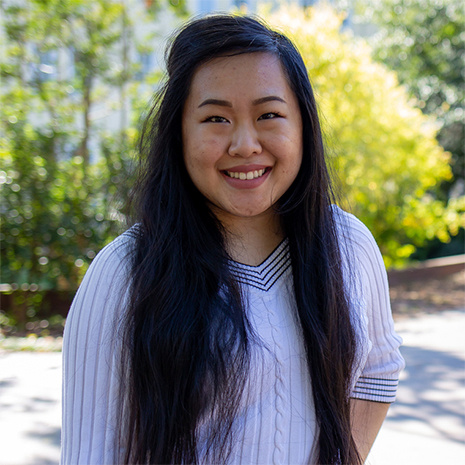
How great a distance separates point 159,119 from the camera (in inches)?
58.3

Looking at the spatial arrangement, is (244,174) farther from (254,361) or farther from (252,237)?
(254,361)

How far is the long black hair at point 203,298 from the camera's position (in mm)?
1241

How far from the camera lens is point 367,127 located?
816cm

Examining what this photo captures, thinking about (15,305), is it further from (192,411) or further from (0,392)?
(192,411)

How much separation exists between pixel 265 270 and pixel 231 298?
16cm

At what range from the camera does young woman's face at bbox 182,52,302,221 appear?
1.33 m

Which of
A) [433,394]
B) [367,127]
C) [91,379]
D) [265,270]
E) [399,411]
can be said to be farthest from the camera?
[367,127]

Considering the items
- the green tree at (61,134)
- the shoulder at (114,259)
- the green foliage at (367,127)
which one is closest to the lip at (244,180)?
the shoulder at (114,259)

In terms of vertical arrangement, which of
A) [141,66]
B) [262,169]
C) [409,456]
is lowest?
[409,456]

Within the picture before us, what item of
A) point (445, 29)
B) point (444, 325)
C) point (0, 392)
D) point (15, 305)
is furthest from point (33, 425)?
point (445, 29)

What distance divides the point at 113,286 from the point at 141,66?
7707mm

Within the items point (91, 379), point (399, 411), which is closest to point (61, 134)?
point (399, 411)

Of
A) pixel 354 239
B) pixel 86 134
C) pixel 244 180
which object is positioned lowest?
pixel 354 239

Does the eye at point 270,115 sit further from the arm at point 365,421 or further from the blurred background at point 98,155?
the blurred background at point 98,155
